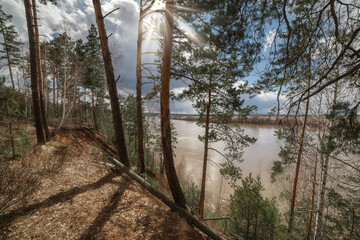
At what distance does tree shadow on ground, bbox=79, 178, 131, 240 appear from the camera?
254 cm

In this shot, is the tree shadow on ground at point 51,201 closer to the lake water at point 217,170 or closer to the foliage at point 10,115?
the foliage at point 10,115

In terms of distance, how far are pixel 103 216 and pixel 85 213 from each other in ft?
1.32

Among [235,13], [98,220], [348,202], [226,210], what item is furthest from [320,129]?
[226,210]

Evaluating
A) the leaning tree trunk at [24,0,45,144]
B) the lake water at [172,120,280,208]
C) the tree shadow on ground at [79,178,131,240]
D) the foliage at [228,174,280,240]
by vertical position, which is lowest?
the lake water at [172,120,280,208]

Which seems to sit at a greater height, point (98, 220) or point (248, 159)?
point (98, 220)

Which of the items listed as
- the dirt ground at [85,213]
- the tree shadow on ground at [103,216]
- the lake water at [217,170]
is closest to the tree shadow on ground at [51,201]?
the dirt ground at [85,213]

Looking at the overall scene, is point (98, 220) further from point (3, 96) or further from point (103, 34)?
point (103, 34)

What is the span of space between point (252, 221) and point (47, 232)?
387 inches

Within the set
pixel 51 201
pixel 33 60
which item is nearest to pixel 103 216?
pixel 51 201

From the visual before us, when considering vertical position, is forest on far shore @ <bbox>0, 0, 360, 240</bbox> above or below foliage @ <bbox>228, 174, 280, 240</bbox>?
above

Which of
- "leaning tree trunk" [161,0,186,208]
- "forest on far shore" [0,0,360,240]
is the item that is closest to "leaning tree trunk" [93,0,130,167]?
"forest on far shore" [0,0,360,240]

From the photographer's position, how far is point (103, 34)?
460 cm

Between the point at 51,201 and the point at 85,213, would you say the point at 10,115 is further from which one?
the point at 85,213

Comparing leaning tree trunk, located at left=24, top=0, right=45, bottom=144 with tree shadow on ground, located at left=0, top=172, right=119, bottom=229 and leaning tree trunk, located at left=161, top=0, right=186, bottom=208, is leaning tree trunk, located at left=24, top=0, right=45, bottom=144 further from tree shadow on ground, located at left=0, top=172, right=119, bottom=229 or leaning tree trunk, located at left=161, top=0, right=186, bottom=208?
leaning tree trunk, located at left=161, top=0, right=186, bottom=208
